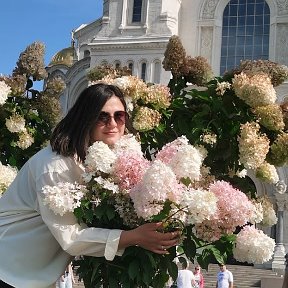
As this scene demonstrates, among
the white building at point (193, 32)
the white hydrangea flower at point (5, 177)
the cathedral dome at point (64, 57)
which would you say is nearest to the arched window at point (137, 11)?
the white building at point (193, 32)

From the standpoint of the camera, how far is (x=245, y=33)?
24453mm

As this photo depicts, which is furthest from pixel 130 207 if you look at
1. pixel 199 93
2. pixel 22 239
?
pixel 199 93

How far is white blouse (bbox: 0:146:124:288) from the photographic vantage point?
251 centimetres

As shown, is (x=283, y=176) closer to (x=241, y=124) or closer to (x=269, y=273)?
(x=269, y=273)

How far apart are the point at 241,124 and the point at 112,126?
1.00 meters

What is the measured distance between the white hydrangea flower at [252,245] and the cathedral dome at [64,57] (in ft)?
130

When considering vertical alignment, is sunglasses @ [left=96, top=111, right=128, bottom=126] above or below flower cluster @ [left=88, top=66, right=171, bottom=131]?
below

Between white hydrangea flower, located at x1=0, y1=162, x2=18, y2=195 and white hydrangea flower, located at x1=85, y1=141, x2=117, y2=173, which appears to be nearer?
white hydrangea flower, located at x1=85, y1=141, x2=117, y2=173

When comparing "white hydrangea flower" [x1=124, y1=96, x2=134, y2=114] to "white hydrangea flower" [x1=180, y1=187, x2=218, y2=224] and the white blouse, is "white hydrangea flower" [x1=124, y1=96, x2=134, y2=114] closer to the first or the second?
the white blouse

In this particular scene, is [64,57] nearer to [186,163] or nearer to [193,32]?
[193,32]

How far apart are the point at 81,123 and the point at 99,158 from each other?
9.7 inches

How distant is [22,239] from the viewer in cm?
260

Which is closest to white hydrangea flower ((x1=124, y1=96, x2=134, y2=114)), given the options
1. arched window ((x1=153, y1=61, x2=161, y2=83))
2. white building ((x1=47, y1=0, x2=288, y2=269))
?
white building ((x1=47, y1=0, x2=288, y2=269))

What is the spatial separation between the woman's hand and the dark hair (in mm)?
499
